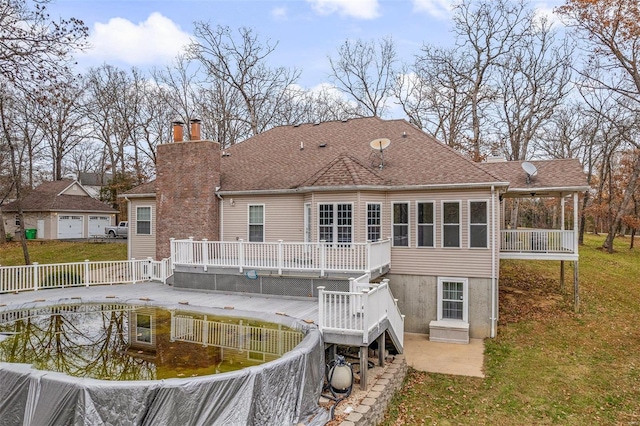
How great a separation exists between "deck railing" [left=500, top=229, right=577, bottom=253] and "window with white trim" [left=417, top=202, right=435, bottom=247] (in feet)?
9.79

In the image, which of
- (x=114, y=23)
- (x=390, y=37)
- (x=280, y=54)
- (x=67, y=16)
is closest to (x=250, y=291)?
(x=67, y=16)

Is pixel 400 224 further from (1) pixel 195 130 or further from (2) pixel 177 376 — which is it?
(2) pixel 177 376

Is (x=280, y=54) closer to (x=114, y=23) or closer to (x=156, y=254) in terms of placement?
(x=114, y=23)

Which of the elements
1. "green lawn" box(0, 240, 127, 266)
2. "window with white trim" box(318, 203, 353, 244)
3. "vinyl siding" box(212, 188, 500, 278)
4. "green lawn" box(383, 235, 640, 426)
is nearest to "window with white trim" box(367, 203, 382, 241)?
"vinyl siding" box(212, 188, 500, 278)

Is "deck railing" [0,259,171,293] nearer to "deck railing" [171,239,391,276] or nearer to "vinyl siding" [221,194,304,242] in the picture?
"deck railing" [171,239,391,276]

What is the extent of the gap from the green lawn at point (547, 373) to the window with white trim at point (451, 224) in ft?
10.7

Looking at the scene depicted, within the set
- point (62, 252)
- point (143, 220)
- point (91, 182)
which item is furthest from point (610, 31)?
point (91, 182)

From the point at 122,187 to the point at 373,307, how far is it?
30857 millimetres

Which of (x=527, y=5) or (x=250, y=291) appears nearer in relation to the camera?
(x=250, y=291)

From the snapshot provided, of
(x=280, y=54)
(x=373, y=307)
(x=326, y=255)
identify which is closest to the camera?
(x=373, y=307)

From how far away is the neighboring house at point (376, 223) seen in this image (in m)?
12.7

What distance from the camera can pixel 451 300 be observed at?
43.4ft

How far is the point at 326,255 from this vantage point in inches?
487

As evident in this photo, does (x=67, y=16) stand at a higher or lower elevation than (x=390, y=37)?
lower
